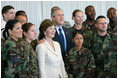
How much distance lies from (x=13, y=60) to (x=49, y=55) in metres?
0.57

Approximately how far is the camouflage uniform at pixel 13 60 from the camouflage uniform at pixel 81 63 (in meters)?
0.93

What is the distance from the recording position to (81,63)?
5.04m

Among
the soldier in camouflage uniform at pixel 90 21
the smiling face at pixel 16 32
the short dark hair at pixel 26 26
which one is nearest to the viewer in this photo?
the smiling face at pixel 16 32

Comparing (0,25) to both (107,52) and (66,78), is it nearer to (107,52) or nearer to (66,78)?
(66,78)

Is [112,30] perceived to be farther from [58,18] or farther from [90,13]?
[58,18]

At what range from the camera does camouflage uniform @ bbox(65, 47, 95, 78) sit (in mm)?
5035

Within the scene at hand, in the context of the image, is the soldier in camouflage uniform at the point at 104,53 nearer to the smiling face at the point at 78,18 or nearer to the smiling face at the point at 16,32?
the smiling face at the point at 78,18

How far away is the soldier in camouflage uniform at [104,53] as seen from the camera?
511 centimetres

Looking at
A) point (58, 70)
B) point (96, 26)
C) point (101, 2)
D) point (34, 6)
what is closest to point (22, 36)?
point (58, 70)

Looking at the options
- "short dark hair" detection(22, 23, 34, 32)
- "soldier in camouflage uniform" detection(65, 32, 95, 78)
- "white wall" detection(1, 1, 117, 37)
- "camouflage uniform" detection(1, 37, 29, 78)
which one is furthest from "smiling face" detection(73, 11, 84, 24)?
"white wall" detection(1, 1, 117, 37)

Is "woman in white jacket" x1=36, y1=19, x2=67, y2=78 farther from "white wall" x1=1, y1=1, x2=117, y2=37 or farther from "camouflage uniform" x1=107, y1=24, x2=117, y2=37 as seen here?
"white wall" x1=1, y1=1, x2=117, y2=37

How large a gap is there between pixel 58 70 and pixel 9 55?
822 millimetres

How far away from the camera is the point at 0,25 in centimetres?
493

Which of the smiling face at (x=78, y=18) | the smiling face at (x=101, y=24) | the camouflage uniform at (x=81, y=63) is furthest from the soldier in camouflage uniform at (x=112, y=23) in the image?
the camouflage uniform at (x=81, y=63)
